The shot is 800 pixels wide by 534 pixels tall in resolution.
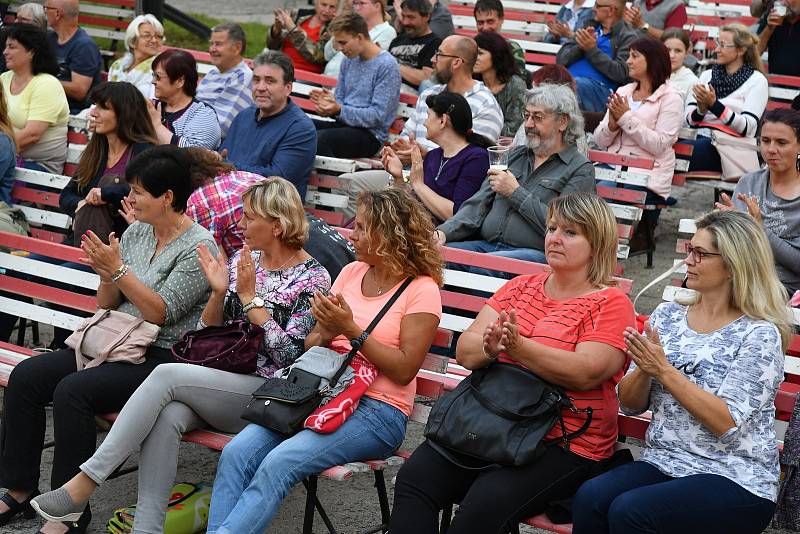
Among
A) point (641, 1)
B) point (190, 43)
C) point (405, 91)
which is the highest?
point (641, 1)

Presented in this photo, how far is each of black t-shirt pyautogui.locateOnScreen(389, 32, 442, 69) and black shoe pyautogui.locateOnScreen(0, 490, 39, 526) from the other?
5137 mm

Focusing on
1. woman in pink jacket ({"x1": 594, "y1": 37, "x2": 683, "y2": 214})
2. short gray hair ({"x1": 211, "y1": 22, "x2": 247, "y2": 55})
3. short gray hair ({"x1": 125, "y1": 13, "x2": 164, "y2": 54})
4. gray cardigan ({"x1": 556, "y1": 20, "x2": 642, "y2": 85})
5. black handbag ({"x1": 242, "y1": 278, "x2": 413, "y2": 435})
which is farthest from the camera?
short gray hair ({"x1": 125, "y1": 13, "x2": 164, "y2": 54})

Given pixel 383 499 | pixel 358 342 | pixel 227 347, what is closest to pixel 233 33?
pixel 227 347

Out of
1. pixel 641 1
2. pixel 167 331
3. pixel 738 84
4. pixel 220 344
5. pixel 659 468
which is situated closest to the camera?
pixel 659 468

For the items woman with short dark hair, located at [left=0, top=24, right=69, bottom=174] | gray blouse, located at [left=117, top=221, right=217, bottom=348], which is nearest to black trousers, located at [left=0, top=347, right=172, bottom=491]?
gray blouse, located at [left=117, top=221, right=217, bottom=348]

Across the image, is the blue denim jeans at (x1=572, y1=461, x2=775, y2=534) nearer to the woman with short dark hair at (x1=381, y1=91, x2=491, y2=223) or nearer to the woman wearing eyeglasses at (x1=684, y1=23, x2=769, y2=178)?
the woman with short dark hair at (x1=381, y1=91, x2=491, y2=223)

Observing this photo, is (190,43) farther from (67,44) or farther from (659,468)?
(659,468)

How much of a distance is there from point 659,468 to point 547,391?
0.46m

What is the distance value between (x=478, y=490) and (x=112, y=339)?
1826 mm

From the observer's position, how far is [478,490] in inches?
153

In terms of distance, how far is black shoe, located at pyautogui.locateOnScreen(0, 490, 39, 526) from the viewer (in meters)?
4.80

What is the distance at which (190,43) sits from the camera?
43.5ft

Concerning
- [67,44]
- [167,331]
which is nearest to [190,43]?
[67,44]

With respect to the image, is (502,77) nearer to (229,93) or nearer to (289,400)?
(229,93)
